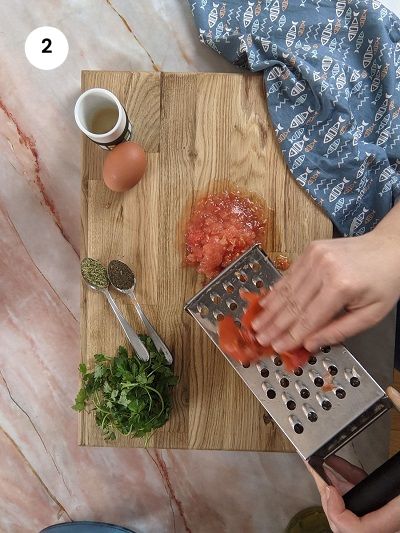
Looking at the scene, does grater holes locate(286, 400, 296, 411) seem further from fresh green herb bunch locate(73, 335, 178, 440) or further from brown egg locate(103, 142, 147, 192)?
brown egg locate(103, 142, 147, 192)

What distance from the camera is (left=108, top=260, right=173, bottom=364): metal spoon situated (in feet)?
3.20

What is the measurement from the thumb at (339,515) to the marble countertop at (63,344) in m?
0.44

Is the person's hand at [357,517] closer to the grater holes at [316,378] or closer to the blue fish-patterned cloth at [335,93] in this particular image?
the grater holes at [316,378]

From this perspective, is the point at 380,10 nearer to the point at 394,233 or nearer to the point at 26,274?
the point at 394,233

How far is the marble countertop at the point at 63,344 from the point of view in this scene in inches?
46.2

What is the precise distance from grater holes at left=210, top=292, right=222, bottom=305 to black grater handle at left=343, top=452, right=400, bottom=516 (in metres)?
0.32

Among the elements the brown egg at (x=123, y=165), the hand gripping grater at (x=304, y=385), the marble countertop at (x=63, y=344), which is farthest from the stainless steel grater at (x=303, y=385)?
the marble countertop at (x=63, y=344)

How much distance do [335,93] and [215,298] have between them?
41cm

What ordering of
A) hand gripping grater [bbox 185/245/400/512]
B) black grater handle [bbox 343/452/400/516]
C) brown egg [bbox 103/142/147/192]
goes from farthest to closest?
brown egg [bbox 103/142/147/192]
hand gripping grater [bbox 185/245/400/512]
black grater handle [bbox 343/452/400/516]

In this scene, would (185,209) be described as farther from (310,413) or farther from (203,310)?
(310,413)

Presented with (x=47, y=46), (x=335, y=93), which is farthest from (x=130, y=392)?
(x=47, y=46)

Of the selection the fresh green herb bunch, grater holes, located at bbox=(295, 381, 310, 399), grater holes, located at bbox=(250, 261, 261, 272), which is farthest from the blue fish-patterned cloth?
the fresh green herb bunch

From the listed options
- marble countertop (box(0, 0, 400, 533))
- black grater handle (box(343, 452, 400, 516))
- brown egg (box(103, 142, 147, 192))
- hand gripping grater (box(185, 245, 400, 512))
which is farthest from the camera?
marble countertop (box(0, 0, 400, 533))

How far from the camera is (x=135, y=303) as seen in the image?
0.99m
